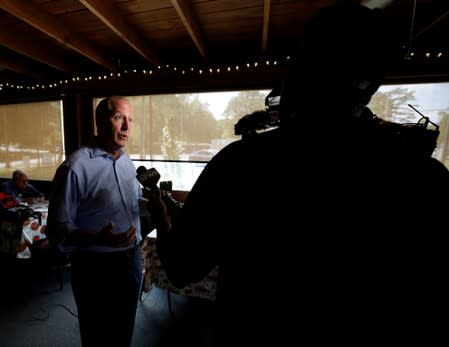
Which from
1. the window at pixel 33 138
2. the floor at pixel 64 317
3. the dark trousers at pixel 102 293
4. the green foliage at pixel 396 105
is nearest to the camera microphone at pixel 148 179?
the dark trousers at pixel 102 293

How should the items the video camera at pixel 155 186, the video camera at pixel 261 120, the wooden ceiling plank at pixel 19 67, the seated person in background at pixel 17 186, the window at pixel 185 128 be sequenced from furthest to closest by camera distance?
the seated person in background at pixel 17 186 < the window at pixel 185 128 < the wooden ceiling plank at pixel 19 67 < the video camera at pixel 261 120 < the video camera at pixel 155 186

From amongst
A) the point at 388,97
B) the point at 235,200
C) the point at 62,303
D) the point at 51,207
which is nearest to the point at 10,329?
the point at 62,303

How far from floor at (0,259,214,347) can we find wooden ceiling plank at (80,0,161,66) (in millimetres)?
2403

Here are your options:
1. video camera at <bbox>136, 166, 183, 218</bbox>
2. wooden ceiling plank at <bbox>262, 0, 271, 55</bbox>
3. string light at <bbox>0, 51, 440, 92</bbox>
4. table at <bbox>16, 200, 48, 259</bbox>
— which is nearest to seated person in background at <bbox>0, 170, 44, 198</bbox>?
table at <bbox>16, 200, 48, 259</bbox>

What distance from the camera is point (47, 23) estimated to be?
65.9 inches

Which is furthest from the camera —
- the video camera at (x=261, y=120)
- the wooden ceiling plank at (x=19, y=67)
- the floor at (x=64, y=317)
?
the wooden ceiling plank at (x=19, y=67)

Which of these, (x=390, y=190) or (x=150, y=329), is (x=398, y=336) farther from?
(x=150, y=329)

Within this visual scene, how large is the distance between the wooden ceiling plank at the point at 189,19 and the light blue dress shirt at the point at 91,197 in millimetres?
1094

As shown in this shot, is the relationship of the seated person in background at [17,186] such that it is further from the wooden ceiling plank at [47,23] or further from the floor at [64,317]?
the wooden ceiling plank at [47,23]

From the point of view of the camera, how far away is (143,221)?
2121mm

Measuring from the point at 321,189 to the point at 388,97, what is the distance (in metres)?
2.42

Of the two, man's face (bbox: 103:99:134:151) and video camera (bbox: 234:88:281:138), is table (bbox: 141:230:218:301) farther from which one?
video camera (bbox: 234:88:281:138)

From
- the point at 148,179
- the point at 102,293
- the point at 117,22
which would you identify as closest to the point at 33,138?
the point at 117,22

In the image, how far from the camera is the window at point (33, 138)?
10.1 ft
